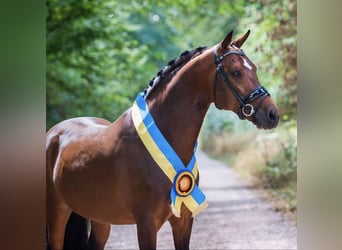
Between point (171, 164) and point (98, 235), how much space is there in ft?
2.57

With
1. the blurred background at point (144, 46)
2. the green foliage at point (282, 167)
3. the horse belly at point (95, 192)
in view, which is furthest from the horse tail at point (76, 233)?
the green foliage at point (282, 167)

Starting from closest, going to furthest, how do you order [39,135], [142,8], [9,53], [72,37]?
[9,53] → [39,135] → [142,8] → [72,37]

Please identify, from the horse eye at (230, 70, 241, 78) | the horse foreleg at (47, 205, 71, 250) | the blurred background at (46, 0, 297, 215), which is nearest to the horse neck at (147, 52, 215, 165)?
the horse eye at (230, 70, 241, 78)

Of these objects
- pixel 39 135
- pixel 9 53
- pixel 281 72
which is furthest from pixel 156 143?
pixel 281 72

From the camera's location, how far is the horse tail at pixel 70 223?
2631 millimetres

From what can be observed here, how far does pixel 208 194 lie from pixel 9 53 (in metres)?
2.85

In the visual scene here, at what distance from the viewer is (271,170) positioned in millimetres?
4570

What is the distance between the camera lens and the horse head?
2129 millimetres

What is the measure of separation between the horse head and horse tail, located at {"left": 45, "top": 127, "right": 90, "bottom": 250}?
1037 mm

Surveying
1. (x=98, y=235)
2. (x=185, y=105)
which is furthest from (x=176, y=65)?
(x=98, y=235)

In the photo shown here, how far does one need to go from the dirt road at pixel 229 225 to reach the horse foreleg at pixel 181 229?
491mm

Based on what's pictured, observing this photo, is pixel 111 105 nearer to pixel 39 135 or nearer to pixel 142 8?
pixel 142 8

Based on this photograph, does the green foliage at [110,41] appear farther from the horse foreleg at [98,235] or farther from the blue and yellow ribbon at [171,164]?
the blue and yellow ribbon at [171,164]

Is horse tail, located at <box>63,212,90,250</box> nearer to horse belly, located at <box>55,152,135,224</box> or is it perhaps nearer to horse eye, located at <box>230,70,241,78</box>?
horse belly, located at <box>55,152,135,224</box>
